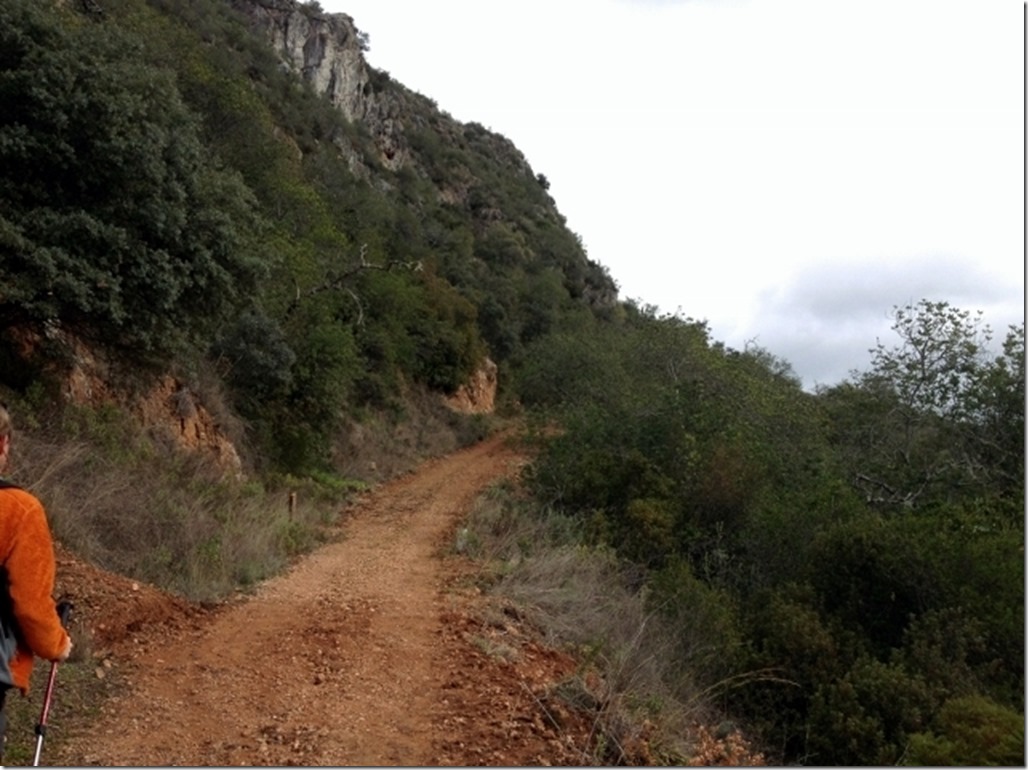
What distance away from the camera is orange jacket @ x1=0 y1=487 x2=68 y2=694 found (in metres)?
3.28

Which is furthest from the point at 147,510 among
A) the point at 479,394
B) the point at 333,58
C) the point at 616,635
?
the point at 333,58

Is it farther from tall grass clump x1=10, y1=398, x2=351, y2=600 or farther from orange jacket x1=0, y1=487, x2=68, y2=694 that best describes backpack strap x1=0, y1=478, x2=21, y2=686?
tall grass clump x1=10, y1=398, x2=351, y2=600

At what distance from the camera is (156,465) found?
11.6 metres

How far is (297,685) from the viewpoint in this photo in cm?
633

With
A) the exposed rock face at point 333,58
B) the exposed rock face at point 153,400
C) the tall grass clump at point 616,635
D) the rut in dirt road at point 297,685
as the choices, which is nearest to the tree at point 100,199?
the exposed rock face at point 153,400

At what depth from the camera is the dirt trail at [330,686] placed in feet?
17.5

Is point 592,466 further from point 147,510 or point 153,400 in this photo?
point 147,510

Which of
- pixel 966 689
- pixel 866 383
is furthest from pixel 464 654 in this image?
pixel 866 383

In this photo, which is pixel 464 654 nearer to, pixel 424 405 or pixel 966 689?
pixel 966 689

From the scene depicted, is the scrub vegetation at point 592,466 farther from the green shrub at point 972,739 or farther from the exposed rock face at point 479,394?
the exposed rock face at point 479,394

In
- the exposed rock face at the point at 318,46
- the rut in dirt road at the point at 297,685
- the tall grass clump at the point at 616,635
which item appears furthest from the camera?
the exposed rock face at the point at 318,46

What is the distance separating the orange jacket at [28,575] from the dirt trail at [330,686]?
6.71 ft

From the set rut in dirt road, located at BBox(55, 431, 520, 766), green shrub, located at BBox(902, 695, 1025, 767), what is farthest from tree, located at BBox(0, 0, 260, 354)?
green shrub, located at BBox(902, 695, 1025, 767)

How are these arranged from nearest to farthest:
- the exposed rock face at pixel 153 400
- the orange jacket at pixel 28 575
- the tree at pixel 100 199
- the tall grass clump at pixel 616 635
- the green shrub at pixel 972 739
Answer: the orange jacket at pixel 28 575 < the tall grass clump at pixel 616 635 < the green shrub at pixel 972 739 < the tree at pixel 100 199 < the exposed rock face at pixel 153 400
